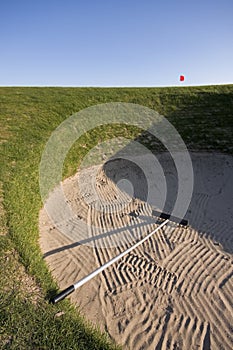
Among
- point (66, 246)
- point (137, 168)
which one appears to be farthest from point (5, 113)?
point (66, 246)

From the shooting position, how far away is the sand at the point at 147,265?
17.2 feet

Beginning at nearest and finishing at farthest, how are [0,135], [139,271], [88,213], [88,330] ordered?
[88,330] → [139,271] → [88,213] → [0,135]

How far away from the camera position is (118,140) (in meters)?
13.8

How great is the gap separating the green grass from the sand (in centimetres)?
69

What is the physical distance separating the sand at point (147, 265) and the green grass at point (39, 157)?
0.69 metres

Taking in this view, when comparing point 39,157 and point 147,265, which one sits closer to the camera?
point 147,265

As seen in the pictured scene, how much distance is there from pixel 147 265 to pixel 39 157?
6.51 metres

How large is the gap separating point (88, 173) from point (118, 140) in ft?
10.1

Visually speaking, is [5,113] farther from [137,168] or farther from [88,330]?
[88,330]

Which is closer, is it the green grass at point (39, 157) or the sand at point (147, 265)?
the green grass at point (39, 157)

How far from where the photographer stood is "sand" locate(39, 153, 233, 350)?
5234 millimetres

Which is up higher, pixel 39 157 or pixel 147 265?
pixel 39 157

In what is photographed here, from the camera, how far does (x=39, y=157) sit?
10.5 metres

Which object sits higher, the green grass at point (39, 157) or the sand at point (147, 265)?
the green grass at point (39, 157)
